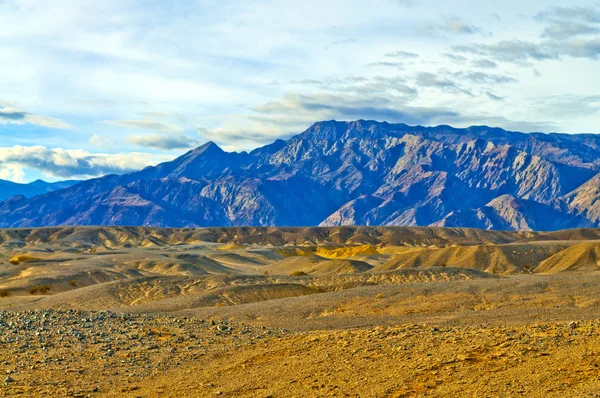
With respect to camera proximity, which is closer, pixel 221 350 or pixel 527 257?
pixel 221 350

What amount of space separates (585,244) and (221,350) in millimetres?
72603

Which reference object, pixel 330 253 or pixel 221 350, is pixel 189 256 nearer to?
pixel 330 253

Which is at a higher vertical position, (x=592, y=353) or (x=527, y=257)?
(x=592, y=353)

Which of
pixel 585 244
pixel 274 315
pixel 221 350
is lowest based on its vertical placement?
pixel 585 244

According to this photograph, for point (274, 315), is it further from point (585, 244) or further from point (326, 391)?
point (585, 244)

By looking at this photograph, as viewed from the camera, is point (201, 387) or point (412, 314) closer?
point (201, 387)

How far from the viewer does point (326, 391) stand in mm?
15172

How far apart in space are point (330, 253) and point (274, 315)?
109 m

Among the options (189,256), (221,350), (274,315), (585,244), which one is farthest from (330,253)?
(221,350)

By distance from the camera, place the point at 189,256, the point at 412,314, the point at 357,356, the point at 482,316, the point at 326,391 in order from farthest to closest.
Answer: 1. the point at 189,256
2. the point at 412,314
3. the point at 482,316
4. the point at 357,356
5. the point at 326,391

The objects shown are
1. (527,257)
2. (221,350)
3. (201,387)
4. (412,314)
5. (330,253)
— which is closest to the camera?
(201,387)

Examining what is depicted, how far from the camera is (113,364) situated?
18781 millimetres

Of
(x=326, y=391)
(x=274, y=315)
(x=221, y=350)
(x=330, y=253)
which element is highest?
(x=326, y=391)

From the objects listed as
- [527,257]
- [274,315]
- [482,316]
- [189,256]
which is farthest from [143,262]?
[482,316]
